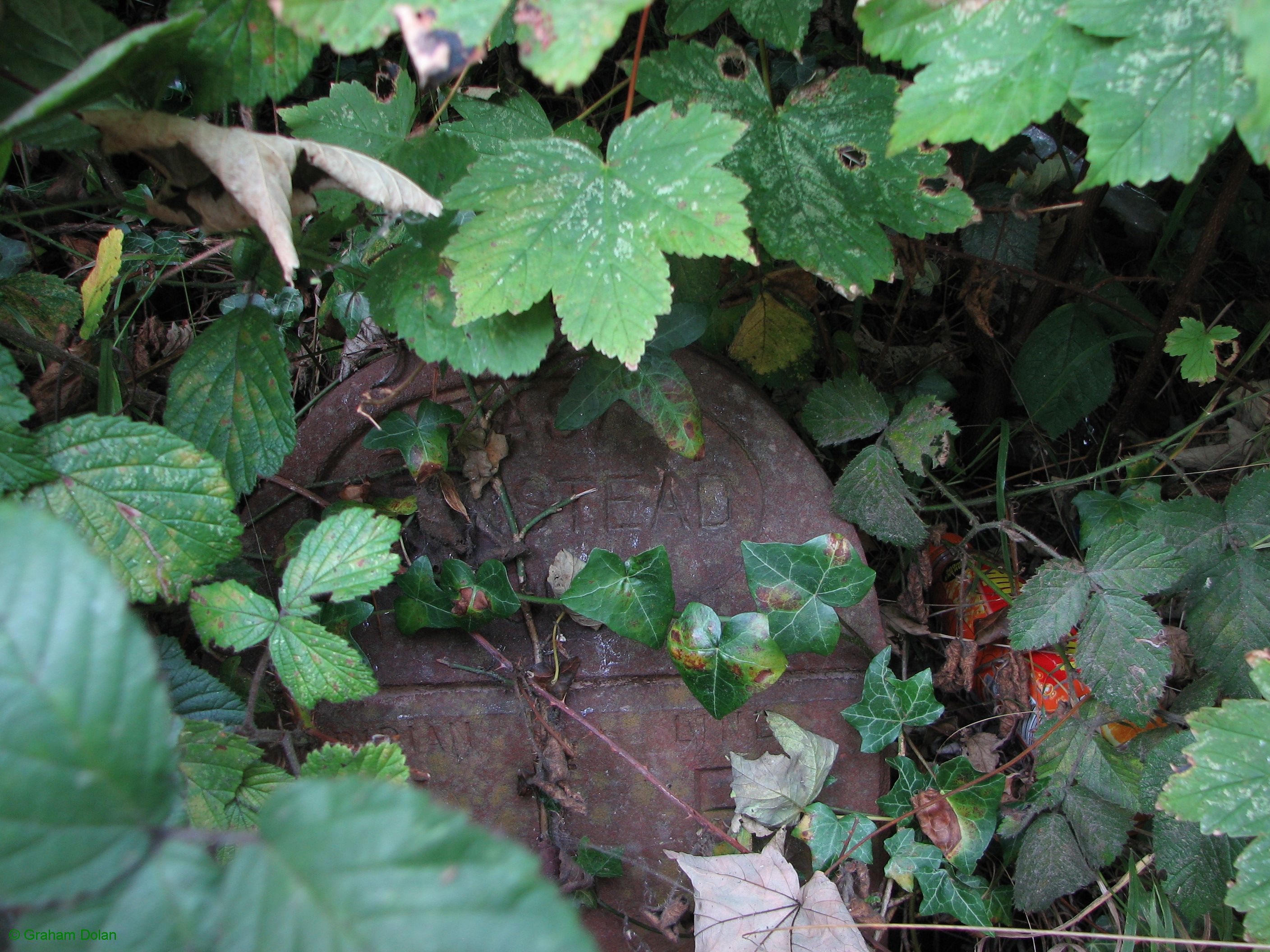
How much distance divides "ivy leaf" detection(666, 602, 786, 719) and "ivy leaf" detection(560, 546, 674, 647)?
6cm

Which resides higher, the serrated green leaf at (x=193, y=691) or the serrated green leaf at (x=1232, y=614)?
the serrated green leaf at (x=193, y=691)

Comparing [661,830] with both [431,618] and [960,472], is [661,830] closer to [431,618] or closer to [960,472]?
[431,618]

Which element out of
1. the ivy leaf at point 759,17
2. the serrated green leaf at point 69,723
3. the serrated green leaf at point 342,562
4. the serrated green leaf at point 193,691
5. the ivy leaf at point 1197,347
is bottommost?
the serrated green leaf at point 193,691

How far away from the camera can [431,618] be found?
147cm

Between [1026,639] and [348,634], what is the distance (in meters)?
1.25

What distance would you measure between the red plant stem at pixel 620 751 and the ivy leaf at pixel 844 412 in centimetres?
75

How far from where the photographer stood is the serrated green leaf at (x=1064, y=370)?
5.79ft

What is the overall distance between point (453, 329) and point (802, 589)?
2.52ft

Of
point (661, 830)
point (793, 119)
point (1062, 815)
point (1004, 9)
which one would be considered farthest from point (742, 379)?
point (1062, 815)

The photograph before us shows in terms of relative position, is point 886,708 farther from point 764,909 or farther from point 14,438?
point 14,438

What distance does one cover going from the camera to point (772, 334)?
164cm

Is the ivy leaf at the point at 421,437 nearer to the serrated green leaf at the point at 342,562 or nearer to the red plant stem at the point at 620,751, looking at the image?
the serrated green leaf at the point at 342,562

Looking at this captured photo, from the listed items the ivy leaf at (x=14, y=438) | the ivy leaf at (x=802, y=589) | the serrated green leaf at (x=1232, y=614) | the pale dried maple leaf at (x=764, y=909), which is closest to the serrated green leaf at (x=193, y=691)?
the ivy leaf at (x=14, y=438)

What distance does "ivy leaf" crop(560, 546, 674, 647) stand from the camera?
1407 millimetres
